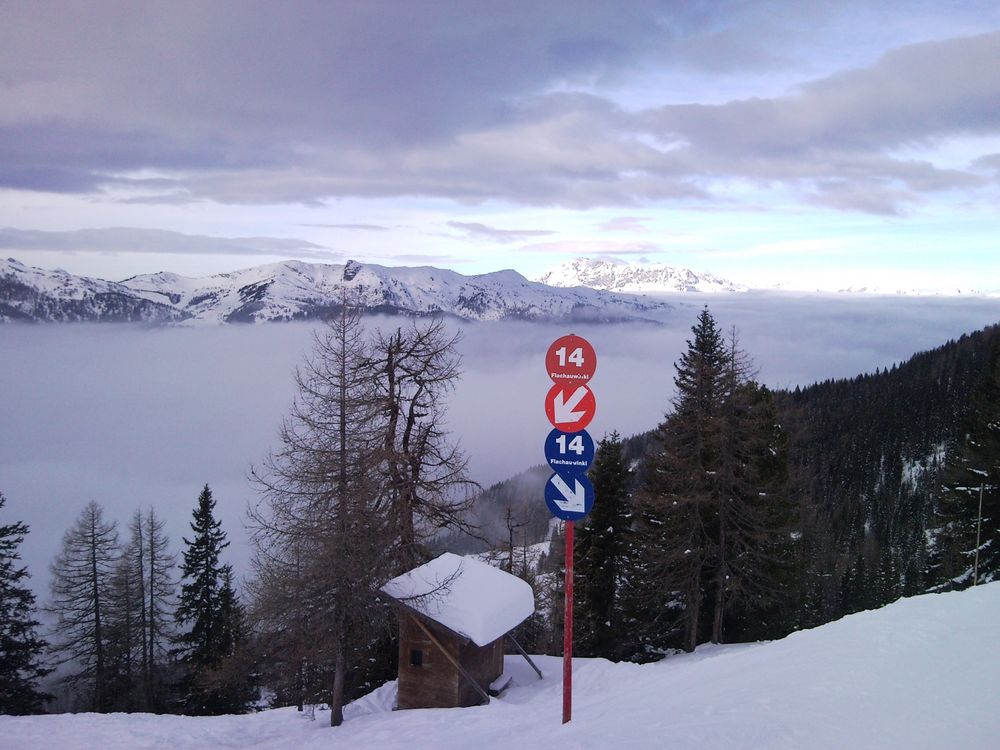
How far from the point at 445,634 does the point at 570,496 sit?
10.2 meters

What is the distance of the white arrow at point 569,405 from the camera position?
27.0 ft

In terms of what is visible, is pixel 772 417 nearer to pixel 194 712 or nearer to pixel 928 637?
pixel 928 637

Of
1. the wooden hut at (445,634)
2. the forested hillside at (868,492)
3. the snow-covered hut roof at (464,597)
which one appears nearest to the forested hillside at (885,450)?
the forested hillside at (868,492)

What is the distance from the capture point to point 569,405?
27.1 ft

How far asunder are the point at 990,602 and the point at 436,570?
1234cm

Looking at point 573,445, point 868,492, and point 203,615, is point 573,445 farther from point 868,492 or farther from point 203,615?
point 868,492

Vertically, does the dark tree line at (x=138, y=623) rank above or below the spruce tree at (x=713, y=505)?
below

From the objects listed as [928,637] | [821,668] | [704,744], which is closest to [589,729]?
[704,744]

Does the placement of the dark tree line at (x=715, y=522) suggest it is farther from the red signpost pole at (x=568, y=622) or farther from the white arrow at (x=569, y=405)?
the white arrow at (x=569, y=405)

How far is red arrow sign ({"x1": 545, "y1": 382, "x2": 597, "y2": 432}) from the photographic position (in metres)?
8.21

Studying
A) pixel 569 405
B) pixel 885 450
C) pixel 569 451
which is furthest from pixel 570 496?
pixel 885 450

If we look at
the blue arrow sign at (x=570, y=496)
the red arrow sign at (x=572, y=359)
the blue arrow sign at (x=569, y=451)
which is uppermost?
the red arrow sign at (x=572, y=359)

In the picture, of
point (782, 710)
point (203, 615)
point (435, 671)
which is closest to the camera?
point (782, 710)

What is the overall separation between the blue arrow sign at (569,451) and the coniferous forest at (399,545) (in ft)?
28.4
